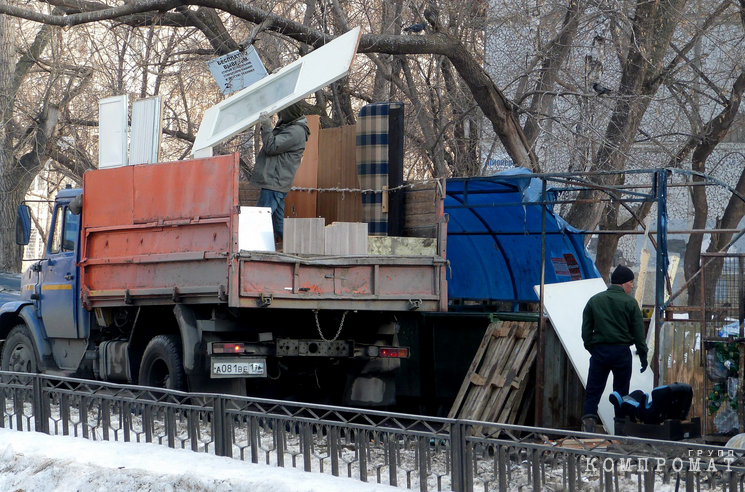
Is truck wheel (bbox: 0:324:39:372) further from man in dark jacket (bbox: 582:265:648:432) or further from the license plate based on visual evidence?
man in dark jacket (bbox: 582:265:648:432)

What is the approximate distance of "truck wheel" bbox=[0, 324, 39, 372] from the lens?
11086mm

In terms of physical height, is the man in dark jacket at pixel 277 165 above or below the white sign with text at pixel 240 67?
below

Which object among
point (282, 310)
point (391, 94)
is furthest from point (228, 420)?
point (391, 94)

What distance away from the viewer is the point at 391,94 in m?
15.3

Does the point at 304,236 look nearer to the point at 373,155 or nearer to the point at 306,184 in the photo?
the point at 373,155

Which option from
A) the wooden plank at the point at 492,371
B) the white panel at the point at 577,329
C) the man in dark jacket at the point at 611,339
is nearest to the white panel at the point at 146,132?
the wooden plank at the point at 492,371

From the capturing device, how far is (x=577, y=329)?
937 cm

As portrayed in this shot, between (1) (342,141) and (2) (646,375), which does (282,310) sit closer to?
(1) (342,141)

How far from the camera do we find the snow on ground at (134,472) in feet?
18.1

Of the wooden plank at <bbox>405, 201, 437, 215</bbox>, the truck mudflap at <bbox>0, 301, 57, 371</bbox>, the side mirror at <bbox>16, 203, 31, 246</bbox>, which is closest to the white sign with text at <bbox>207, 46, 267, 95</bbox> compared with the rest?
the wooden plank at <bbox>405, 201, 437, 215</bbox>

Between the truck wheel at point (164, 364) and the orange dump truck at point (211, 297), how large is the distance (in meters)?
0.01

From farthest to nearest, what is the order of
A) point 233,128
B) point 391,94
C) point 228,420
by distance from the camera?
point 391,94
point 233,128
point 228,420

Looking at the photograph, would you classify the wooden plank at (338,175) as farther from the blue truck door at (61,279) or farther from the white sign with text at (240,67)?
the blue truck door at (61,279)

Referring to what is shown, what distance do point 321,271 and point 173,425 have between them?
7.26ft
